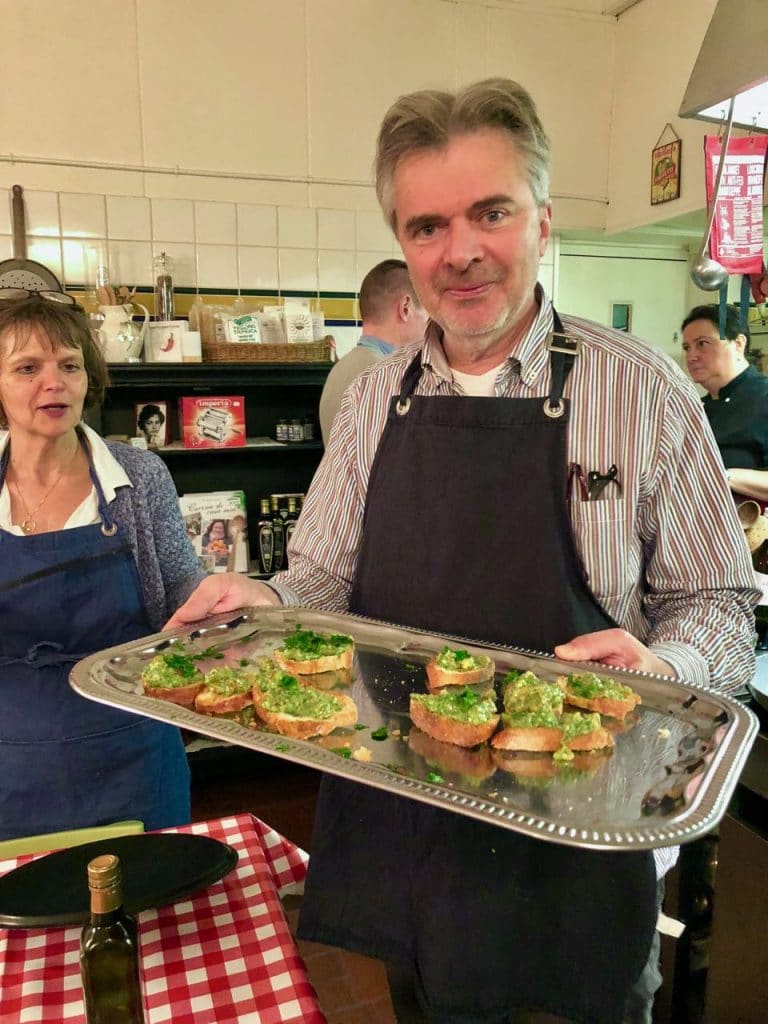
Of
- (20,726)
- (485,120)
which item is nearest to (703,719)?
(485,120)

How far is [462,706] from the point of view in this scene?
52.8 inches

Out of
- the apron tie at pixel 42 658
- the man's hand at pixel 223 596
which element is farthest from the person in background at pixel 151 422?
the man's hand at pixel 223 596

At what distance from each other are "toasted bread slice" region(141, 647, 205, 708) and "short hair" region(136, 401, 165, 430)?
8.20 ft

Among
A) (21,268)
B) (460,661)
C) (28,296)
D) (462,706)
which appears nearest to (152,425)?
(21,268)

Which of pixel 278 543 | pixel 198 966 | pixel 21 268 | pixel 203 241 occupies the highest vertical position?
pixel 203 241

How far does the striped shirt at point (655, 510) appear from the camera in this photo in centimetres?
138

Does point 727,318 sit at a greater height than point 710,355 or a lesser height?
greater

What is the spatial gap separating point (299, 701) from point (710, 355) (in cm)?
304

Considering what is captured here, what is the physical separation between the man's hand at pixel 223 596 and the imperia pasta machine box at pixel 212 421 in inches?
87.1

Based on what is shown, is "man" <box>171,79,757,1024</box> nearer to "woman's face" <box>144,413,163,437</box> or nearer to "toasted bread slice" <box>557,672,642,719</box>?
"toasted bread slice" <box>557,672,642,719</box>

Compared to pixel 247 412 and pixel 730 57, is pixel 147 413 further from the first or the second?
pixel 730 57

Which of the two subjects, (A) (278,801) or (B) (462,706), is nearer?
(B) (462,706)

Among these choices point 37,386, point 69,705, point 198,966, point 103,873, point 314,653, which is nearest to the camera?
point 103,873

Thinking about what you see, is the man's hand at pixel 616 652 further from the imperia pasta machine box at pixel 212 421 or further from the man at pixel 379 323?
the imperia pasta machine box at pixel 212 421
